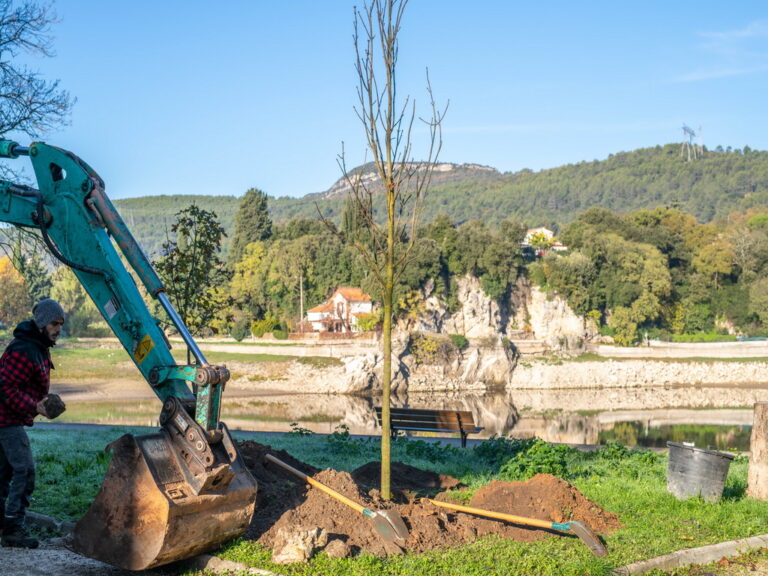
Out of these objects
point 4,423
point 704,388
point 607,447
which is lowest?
point 704,388

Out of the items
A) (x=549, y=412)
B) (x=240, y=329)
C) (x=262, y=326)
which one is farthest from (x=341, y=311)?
(x=549, y=412)

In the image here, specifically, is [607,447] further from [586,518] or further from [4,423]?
[4,423]

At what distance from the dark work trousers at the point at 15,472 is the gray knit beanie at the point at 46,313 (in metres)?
0.88

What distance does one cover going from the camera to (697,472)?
8.86m

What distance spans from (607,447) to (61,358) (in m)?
56.8

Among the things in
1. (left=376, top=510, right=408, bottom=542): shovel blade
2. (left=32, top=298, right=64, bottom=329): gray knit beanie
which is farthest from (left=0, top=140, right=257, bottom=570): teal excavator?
(left=376, top=510, right=408, bottom=542): shovel blade

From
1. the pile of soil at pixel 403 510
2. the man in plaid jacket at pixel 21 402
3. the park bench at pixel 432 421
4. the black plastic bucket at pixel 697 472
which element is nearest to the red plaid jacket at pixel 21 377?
the man in plaid jacket at pixel 21 402

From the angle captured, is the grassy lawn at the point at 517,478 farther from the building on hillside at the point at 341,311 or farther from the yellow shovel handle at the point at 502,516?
the building on hillside at the point at 341,311

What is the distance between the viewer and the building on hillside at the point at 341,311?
72.4 m

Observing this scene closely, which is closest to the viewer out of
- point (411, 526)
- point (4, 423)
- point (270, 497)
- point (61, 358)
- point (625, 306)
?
point (4, 423)

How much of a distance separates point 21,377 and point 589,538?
4955 mm

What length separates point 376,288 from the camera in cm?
6775

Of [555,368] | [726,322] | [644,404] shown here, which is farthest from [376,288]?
[726,322]

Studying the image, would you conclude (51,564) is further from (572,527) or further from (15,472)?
(572,527)
